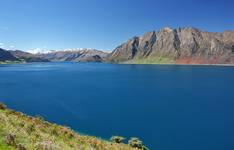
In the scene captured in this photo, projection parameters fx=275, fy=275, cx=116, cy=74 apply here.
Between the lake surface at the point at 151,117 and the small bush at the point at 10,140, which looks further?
the lake surface at the point at 151,117

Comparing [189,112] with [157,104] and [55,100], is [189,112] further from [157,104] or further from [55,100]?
[55,100]

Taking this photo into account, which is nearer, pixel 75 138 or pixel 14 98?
pixel 75 138

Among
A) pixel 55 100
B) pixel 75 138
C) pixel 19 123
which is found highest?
pixel 19 123

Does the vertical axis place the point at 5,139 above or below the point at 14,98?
above

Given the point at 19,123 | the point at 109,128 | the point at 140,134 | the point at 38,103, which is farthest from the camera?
the point at 38,103

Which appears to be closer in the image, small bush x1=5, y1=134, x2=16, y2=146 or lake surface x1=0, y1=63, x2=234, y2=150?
small bush x1=5, y1=134, x2=16, y2=146

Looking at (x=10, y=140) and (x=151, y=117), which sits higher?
→ (x=10, y=140)

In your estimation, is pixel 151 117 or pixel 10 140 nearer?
pixel 10 140

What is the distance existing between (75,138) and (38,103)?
62.8 m

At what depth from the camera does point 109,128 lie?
192 feet

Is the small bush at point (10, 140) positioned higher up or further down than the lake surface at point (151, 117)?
higher up

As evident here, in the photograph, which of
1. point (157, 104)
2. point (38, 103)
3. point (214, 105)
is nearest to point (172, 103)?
point (157, 104)

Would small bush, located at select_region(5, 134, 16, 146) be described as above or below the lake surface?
above

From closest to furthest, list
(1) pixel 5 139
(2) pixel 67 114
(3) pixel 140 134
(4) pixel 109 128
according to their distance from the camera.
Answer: (1) pixel 5 139
(3) pixel 140 134
(4) pixel 109 128
(2) pixel 67 114
